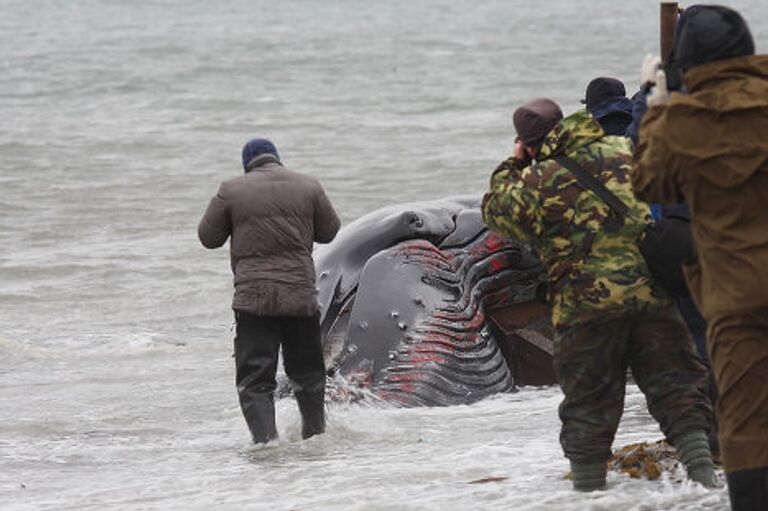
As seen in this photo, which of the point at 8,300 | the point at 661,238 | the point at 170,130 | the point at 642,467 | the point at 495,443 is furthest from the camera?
the point at 170,130

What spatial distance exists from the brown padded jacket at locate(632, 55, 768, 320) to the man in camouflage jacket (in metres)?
1.07

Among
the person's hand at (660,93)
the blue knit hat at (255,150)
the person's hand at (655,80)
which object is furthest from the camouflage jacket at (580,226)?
the blue knit hat at (255,150)

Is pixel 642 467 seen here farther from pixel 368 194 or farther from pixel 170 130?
pixel 170 130

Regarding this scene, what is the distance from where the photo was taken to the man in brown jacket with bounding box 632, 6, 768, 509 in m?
5.57

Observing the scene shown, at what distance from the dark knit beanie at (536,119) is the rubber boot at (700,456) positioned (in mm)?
1226

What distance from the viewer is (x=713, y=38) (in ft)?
18.6

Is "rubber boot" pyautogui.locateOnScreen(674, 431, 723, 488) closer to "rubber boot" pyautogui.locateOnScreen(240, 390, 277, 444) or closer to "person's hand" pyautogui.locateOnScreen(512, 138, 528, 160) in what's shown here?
"person's hand" pyautogui.locateOnScreen(512, 138, 528, 160)

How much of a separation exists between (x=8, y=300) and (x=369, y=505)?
998 centimetres

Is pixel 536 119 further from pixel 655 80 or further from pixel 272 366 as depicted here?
pixel 272 366

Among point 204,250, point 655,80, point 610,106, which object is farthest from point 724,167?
point 204,250

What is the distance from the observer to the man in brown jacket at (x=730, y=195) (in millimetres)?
5574

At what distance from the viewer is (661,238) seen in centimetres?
654

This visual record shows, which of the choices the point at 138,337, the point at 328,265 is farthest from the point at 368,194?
the point at 328,265

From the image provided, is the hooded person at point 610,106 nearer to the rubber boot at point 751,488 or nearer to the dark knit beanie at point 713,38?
the dark knit beanie at point 713,38
